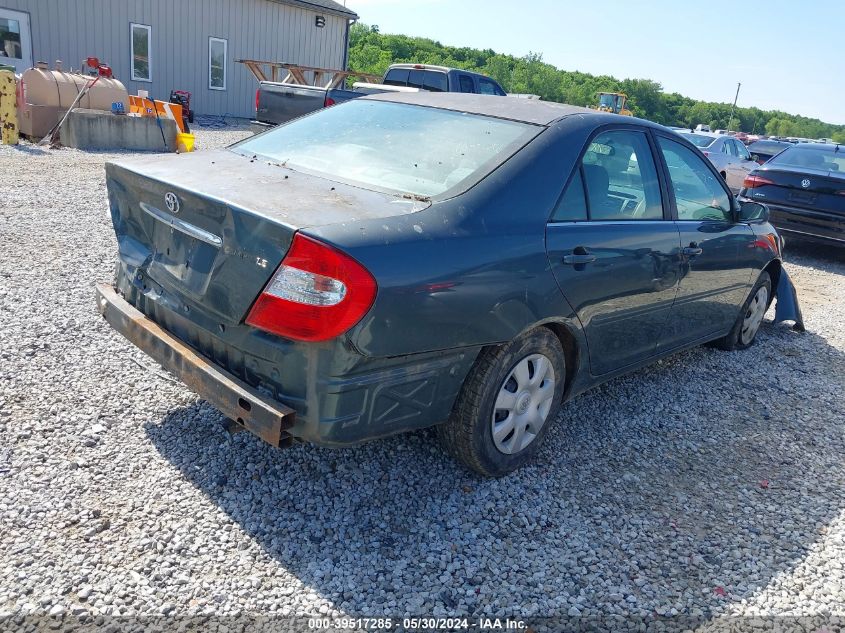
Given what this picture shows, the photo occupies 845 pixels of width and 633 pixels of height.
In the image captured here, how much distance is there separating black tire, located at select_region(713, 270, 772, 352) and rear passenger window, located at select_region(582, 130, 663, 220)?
1.95 m

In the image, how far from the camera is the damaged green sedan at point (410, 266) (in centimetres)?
245

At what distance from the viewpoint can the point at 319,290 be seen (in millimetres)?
2373

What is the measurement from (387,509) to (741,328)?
379cm

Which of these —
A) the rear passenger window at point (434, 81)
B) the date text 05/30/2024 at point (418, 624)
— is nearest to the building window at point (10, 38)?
the rear passenger window at point (434, 81)

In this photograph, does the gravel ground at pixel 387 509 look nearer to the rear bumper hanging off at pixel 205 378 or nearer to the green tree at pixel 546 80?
the rear bumper hanging off at pixel 205 378

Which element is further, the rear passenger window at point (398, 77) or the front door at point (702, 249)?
the rear passenger window at point (398, 77)

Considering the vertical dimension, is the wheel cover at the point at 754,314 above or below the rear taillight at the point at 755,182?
below

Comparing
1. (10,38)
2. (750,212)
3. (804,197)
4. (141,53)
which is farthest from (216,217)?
(141,53)

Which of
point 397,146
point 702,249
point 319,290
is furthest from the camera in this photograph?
point 702,249

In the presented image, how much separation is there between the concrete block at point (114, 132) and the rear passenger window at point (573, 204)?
11430 millimetres

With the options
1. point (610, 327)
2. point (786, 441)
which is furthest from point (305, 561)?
point (786, 441)

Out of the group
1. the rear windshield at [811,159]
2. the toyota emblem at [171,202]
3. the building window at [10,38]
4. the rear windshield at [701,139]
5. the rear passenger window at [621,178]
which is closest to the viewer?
the toyota emblem at [171,202]

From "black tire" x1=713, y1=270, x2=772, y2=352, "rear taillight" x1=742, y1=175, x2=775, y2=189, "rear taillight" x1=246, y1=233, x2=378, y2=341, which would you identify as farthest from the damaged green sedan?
"rear taillight" x1=742, y1=175, x2=775, y2=189

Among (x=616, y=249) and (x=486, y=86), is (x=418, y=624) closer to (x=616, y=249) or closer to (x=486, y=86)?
(x=616, y=249)
